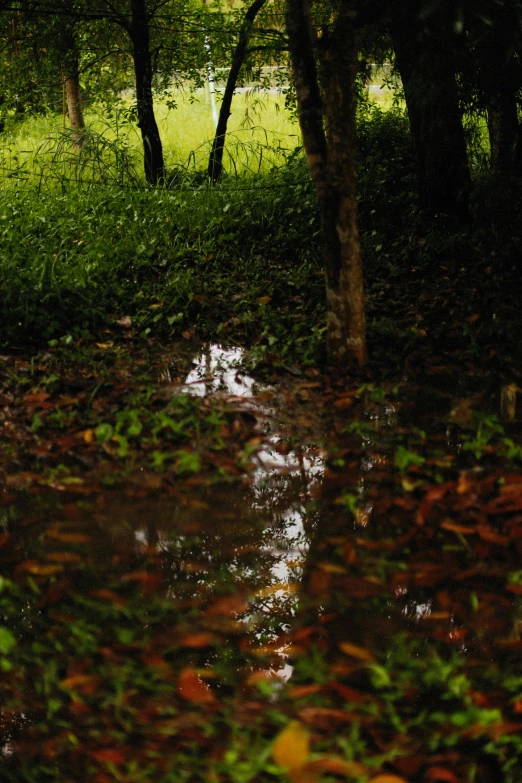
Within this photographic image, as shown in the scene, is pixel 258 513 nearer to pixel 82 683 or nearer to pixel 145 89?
pixel 82 683

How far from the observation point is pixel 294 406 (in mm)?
5461

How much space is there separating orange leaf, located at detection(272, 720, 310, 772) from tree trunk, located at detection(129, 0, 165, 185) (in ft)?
29.5

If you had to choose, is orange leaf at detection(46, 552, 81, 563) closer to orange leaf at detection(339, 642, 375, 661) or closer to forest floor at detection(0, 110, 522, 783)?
forest floor at detection(0, 110, 522, 783)

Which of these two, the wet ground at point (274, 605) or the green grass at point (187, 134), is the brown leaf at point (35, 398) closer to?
the wet ground at point (274, 605)

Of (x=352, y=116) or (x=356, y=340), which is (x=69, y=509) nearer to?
(x=356, y=340)

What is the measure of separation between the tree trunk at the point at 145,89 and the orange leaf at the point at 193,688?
28.2 ft

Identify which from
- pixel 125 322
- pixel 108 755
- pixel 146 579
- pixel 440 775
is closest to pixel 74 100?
pixel 125 322

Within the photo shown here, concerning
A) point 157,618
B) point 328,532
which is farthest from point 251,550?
point 157,618

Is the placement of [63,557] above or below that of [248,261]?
below

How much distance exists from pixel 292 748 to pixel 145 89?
10.2 meters

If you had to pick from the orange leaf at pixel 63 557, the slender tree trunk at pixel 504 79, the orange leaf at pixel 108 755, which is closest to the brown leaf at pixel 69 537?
the orange leaf at pixel 63 557

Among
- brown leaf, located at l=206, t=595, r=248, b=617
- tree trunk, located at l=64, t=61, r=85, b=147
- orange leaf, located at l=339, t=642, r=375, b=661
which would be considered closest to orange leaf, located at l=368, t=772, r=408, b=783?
orange leaf, located at l=339, t=642, r=375, b=661

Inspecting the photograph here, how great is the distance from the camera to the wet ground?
8.46ft

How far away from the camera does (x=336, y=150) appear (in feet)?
18.0
